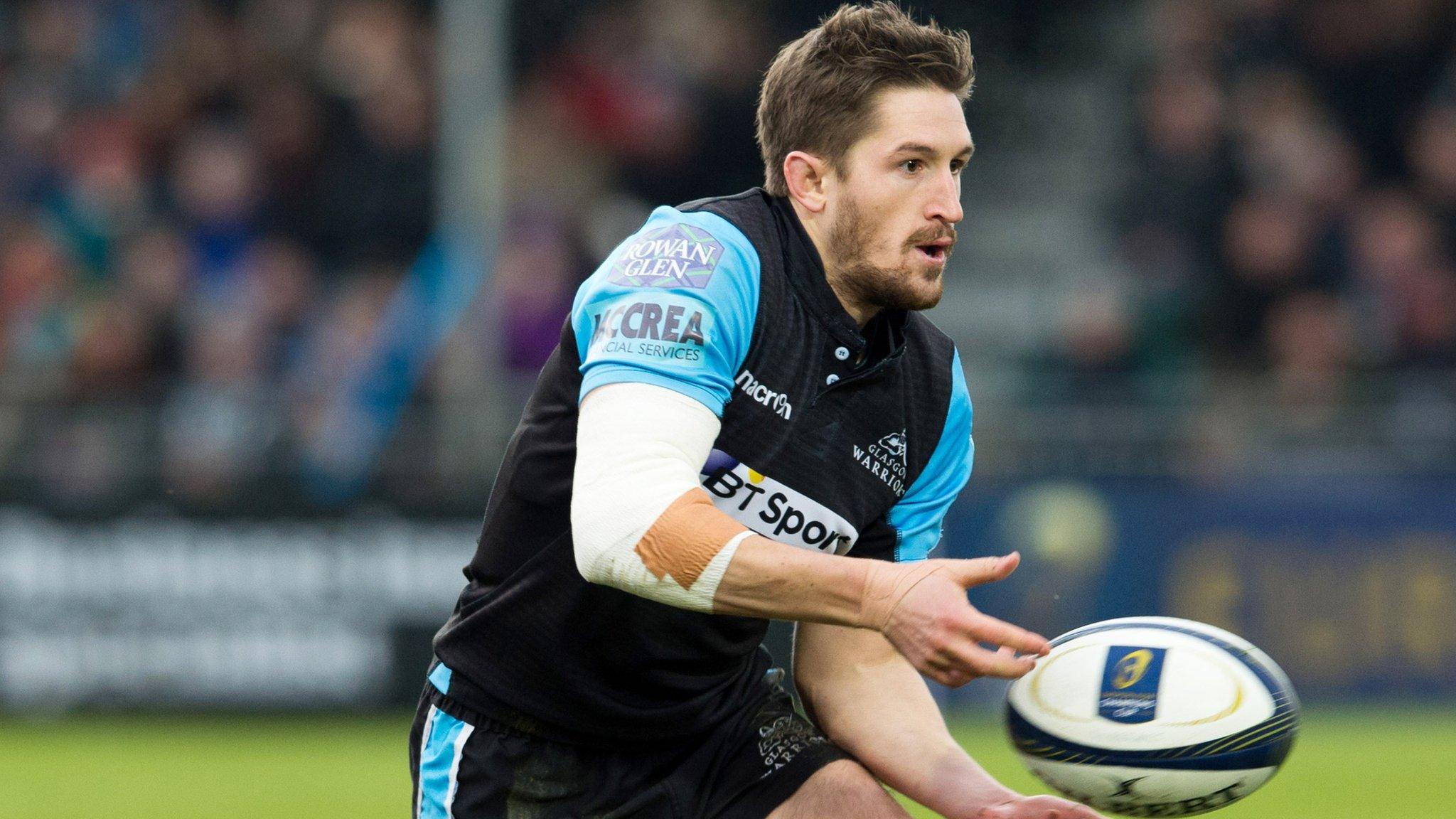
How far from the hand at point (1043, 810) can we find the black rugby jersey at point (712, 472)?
0.62m

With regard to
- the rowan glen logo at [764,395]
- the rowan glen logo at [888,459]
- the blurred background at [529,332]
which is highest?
the blurred background at [529,332]

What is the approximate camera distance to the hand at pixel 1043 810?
4059 millimetres

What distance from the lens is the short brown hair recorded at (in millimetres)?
4031

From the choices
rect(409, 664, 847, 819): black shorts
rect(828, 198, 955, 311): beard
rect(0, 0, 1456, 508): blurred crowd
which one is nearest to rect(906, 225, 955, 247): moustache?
rect(828, 198, 955, 311): beard

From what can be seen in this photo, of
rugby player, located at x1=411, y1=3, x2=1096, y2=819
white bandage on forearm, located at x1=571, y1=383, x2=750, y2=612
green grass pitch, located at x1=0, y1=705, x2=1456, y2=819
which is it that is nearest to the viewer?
white bandage on forearm, located at x1=571, y1=383, x2=750, y2=612

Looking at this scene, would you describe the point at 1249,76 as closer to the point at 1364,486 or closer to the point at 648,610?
the point at 1364,486

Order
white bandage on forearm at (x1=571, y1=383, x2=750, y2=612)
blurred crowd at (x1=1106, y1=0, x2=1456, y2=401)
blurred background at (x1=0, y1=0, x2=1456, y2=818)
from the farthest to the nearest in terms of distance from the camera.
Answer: blurred crowd at (x1=1106, y1=0, x2=1456, y2=401), blurred background at (x1=0, y1=0, x2=1456, y2=818), white bandage on forearm at (x1=571, y1=383, x2=750, y2=612)

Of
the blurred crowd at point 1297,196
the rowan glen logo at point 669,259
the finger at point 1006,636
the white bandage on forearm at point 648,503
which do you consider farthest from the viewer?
the blurred crowd at point 1297,196

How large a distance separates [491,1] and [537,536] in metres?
7.81

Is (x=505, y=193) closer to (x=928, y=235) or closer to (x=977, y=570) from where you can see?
(x=928, y=235)

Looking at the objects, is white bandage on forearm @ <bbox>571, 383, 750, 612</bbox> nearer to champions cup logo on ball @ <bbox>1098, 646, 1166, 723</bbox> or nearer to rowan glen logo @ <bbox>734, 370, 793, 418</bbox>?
rowan glen logo @ <bbox>734, 370, 793, 418</bbox>

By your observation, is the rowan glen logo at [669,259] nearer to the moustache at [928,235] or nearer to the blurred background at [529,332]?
the moustache at [928,235]

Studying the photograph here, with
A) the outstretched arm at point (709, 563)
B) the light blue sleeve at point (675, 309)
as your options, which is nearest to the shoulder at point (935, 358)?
the light blue sleeve at point (675, 309)

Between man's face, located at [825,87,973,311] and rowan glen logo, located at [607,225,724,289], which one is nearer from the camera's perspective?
rowan glen logo, located at [607,225,724,289]
